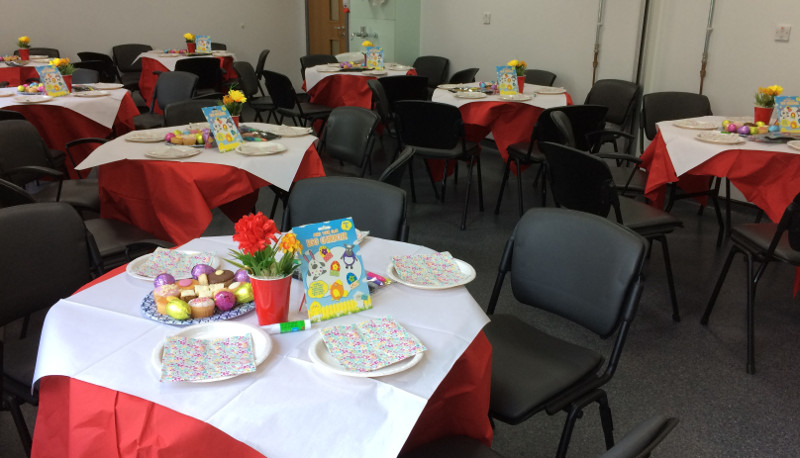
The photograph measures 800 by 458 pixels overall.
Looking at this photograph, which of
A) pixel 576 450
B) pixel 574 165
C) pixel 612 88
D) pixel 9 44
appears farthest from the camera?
pixel 9 44

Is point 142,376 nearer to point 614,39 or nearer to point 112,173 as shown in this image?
point 112,173

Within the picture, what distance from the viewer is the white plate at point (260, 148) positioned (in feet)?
9.93

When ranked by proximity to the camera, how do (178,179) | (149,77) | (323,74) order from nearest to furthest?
(178,179)
(323,74)
(149,77)

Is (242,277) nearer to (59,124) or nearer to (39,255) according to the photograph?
(39,255)

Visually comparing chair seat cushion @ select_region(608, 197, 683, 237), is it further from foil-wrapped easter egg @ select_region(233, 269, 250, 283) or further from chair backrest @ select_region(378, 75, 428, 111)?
chair backrest @ select_region(378, 75, 428, 111)

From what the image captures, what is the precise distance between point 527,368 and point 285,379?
0.87 metres

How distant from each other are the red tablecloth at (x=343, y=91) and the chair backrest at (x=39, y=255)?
12.5 feet

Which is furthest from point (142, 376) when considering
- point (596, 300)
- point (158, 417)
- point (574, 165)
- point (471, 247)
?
point (471, 247)

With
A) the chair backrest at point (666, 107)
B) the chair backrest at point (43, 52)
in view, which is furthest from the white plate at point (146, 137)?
the chair backrest at point (43, 52)

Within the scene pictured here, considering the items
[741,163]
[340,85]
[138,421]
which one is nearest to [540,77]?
[340,85]

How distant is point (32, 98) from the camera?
4230 mm

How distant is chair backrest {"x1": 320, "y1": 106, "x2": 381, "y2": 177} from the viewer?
3.62m

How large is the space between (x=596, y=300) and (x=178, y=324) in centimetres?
121

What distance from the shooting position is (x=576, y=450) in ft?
7.27
